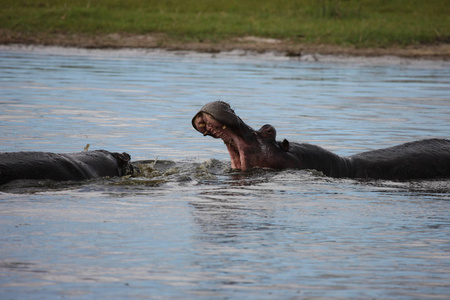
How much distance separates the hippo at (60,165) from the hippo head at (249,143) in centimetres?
77

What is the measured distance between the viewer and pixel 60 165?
6.64 metres

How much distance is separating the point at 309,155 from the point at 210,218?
2.23m

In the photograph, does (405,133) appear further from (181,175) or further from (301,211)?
(301,211)

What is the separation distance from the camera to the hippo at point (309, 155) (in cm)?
722

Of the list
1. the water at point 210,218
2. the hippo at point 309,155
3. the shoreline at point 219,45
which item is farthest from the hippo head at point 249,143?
the shoreline at point 219,45

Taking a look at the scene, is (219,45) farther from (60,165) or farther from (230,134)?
(60,165)

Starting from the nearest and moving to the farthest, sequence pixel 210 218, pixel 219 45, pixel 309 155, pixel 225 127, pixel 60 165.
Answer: pixel 210 218
pixel 60 165
pixel 225 127
pixel 309 155
pixel 219 45

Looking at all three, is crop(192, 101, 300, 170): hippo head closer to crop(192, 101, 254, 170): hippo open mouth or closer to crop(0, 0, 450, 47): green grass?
crop(192, 101, 254, 170): hippo open mouth

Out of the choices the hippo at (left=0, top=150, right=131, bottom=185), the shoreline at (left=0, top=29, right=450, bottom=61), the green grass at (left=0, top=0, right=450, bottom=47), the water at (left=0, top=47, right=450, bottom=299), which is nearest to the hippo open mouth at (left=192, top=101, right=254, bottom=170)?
the water at (left=0, top=47, right=450, bottom=299)

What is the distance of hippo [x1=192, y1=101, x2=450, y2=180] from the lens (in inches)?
284

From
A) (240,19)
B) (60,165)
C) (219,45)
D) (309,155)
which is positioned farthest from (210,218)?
(240,19)

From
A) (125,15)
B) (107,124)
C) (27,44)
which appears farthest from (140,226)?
(125,15)

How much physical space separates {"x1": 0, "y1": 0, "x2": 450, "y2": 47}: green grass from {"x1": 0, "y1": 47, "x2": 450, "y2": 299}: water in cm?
1154

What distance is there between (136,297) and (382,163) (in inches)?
171
